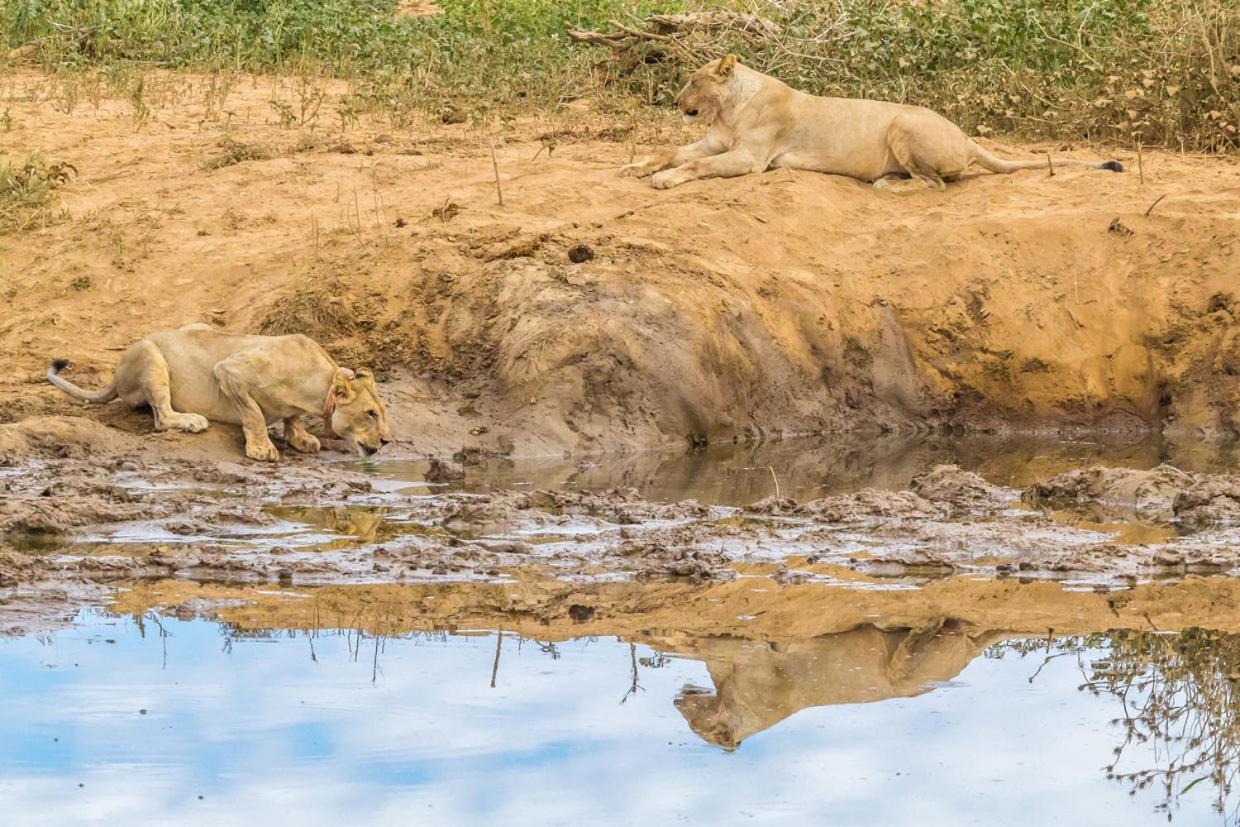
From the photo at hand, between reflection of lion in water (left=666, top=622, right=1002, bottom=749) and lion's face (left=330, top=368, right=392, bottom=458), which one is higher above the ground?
reflection of lion in water (left=666, top=622, right=1002, bottom=749)

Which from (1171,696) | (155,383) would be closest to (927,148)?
(155,383)

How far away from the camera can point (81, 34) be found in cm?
1423

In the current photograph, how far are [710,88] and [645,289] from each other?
2.51 meters

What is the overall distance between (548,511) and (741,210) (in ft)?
13.0

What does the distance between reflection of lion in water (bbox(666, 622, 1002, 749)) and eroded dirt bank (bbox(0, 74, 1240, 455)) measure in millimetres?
3796

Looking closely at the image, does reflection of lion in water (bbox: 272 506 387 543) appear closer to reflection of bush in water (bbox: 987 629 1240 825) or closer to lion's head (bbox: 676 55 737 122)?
reflection of bush in water (bbox: 987 629 1240 825)

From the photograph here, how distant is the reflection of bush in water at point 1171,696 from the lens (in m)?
4.62

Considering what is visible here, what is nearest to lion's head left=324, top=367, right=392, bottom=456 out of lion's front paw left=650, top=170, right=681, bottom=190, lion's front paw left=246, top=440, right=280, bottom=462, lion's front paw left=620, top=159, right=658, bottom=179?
lion's front paw left=246, top=440, right=280, bottom=462

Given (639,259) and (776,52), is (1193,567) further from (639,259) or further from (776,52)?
(776,52)

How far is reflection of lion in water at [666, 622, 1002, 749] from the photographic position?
4.89 m

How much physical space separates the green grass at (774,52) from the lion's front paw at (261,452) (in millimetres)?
4862

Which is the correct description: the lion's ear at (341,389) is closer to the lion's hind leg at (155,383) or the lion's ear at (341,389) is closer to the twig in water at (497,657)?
the lion's hind leg at (155,383)

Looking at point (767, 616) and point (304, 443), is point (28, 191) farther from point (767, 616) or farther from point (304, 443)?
point (767, 616)

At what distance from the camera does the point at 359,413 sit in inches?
340
